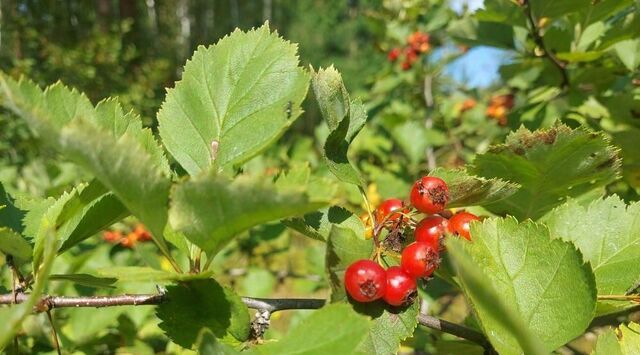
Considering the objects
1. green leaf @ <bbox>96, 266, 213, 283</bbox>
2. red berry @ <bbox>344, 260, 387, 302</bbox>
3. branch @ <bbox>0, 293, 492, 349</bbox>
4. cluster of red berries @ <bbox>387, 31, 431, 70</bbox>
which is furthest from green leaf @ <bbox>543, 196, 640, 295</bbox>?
cluster of red berries @ <bbox>387, 31, 431, 70</bbox>

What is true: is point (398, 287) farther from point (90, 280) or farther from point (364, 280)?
point (90, 280)

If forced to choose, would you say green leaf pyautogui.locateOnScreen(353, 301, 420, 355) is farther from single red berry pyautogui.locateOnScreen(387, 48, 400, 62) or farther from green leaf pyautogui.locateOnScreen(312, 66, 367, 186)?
single red berry pyautogui.locateOnScreen(387, 48, 400, 62)

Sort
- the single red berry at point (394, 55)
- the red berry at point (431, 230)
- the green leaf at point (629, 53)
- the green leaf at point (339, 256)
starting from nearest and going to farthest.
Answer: the green leaf at point (339, 256) → the red berry at point (431, 230) → the green leaf at point (629, 53) → the single red berry at point (394, 55)

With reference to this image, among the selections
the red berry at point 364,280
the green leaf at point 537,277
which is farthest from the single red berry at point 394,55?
the red berry at point 364,280

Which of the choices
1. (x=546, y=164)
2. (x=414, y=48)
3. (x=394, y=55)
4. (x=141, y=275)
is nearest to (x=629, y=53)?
(x=546, y=164)

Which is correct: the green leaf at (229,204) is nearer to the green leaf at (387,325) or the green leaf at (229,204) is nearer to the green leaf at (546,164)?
the green leaf at (387,325)

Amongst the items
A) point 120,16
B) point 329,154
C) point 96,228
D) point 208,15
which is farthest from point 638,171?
point 208,15
